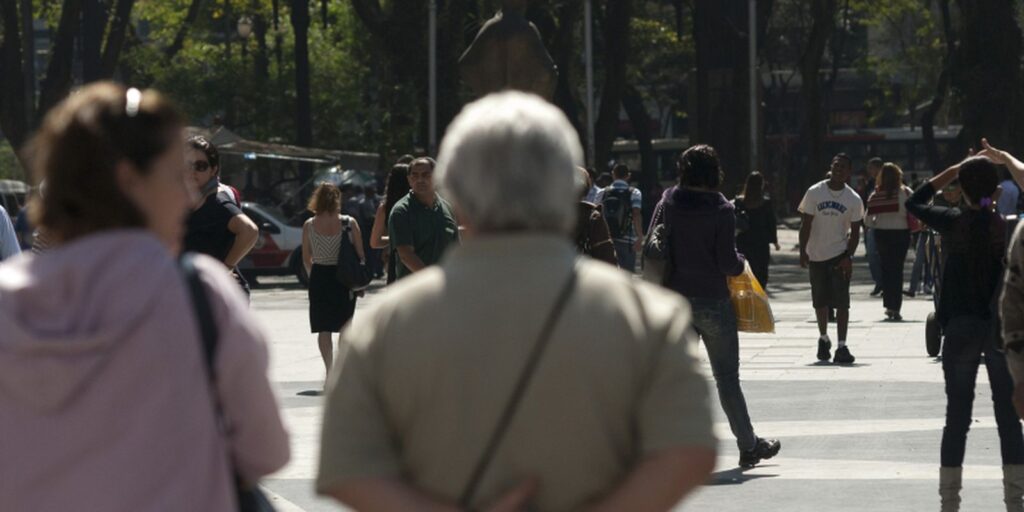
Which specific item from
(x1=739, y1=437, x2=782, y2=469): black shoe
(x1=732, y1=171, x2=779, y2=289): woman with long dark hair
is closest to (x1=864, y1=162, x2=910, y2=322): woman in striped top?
(x1=732, y1=171, x2=779, y2=289): woman with long dark hair

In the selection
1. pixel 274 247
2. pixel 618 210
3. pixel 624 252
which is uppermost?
pixel 618 210

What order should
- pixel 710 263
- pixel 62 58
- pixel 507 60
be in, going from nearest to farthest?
pixel 710 263 → pixel 507 60 → pixel 62 58

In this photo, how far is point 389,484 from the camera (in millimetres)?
3225

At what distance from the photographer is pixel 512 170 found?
10.5 feet

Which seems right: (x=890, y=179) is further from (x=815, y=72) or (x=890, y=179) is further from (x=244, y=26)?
(x=244, y=26)

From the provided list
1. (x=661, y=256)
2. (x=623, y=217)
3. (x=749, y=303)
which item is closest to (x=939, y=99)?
(x=623, y=217)

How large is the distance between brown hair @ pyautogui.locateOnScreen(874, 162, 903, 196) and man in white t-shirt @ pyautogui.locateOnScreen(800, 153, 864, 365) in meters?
3.28

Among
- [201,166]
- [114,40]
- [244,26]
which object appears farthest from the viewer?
[244,26]

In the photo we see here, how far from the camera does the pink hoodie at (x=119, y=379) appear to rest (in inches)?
126

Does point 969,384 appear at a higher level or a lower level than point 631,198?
higher

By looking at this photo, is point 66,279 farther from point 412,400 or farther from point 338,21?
point 338,21

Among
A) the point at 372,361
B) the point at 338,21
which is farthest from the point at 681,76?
the point at 372,361

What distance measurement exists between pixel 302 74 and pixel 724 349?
36.5 m

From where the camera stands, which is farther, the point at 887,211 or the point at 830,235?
the point at 887,211
